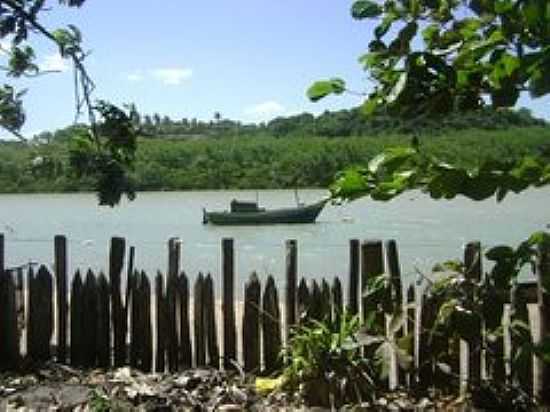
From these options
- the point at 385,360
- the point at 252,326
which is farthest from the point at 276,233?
the point at 385,360

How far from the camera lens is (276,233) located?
40.3 m

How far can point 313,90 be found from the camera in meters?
2.02

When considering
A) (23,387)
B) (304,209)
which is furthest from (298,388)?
(304,209)

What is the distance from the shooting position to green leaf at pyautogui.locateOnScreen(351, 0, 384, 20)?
1987 mm

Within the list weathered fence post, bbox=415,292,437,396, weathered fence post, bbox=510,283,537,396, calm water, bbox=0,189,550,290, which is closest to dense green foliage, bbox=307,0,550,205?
weathered fence post, bbox=510,283,537,396

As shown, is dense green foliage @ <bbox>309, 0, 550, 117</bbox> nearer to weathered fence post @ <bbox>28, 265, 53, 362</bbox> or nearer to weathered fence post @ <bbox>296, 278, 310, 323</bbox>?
weathered fence post @ <bbox>296, 278, 310, 323</bbox>

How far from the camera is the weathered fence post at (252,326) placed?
283 inches

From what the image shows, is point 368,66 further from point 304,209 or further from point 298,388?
point 304,209

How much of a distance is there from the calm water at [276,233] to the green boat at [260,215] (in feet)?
1.56

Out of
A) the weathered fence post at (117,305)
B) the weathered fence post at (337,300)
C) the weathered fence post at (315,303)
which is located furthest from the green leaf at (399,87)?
the weathered fence post at (117,305)

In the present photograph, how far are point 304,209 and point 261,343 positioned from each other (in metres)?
35.7

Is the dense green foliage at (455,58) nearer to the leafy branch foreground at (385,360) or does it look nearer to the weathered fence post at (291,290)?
the leafy branch foreground at (385,360)

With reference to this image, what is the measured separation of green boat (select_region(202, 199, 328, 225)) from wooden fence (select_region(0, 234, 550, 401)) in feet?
113

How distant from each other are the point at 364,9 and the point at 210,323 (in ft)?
18.7
